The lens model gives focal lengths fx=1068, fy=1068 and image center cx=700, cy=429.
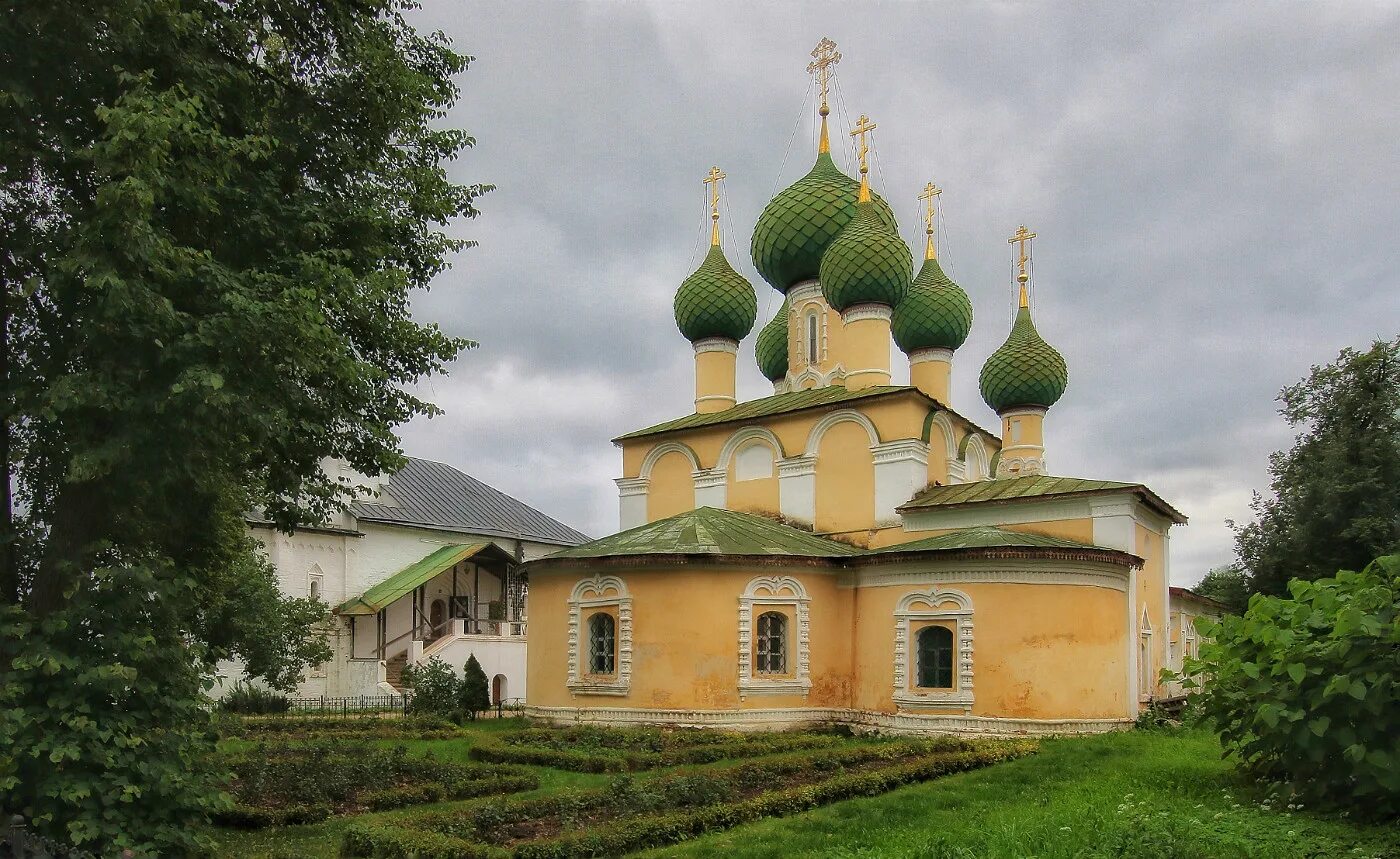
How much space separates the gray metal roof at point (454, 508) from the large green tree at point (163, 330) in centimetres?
1791

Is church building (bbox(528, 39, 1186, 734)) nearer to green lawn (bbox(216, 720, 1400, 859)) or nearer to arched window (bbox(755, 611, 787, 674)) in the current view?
arched window (bbox(755, 611, 787, 674))

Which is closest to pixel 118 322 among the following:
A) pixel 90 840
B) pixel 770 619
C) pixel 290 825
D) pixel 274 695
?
pixel 90 840

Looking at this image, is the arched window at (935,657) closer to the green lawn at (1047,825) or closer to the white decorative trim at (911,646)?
the white decorative trim at (911,646)

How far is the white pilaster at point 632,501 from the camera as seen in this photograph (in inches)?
770

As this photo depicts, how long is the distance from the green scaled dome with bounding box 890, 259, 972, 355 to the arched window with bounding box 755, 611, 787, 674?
8.34 meters

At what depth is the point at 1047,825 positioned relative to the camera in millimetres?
7496

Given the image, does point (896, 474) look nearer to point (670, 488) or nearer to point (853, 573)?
point (853, 573)

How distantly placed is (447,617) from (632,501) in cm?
956

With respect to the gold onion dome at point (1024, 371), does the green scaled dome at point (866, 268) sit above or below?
above

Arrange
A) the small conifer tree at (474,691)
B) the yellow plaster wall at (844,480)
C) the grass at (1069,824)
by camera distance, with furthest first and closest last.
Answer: the small conifer tree at (474,691), the yellow plaster wall at (844,480), the grass at (1069,824)

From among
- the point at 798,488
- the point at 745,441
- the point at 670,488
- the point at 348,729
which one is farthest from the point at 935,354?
the point at 348,729

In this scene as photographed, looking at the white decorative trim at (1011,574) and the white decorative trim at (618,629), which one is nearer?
the white decorative trim at (1011,574)

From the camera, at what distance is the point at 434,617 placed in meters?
26.7

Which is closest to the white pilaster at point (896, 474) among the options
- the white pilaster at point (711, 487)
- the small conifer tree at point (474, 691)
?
the white pilaster at point (711, 487)
